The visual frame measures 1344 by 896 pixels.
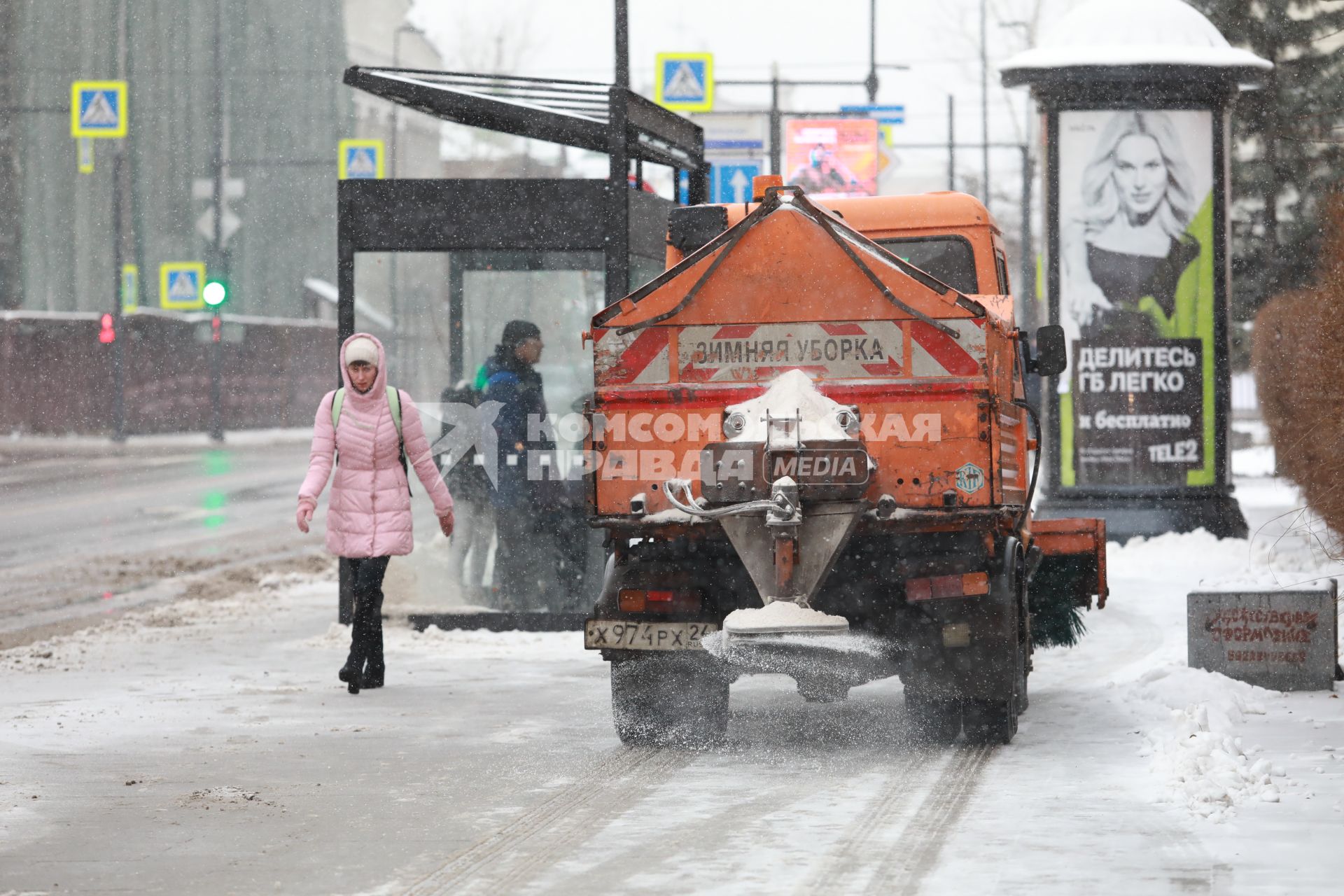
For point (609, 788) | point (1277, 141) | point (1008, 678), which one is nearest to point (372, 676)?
point (609, 788)

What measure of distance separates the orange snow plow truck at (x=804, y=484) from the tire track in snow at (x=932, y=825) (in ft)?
1.04

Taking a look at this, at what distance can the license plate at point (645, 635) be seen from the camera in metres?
8.26

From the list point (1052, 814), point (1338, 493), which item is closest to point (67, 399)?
point (1338, 493)

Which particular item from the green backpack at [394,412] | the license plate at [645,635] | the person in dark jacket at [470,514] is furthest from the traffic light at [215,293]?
the license plate at [645,635]

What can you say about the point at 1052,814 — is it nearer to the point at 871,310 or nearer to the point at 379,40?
the point at 871,310

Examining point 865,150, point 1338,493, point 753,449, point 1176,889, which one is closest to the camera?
point 1176,889

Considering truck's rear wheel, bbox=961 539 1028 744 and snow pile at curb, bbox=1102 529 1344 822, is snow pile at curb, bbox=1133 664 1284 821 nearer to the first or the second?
snow pile at curb, bbox=1102 529 1344 822

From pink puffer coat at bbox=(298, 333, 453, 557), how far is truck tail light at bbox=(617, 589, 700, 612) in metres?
2.50

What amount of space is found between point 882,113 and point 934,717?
86.1 ft

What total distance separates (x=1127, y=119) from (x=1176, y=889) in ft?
46.7

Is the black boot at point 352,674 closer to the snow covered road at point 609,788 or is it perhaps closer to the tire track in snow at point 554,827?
the snow covered road at point 609,788

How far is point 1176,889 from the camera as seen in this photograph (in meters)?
5.64

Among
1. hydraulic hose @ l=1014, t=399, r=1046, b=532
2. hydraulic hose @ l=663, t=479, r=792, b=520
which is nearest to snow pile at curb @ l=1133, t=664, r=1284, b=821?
hydraulic hose @ l=1014, t=399, r=1046, b=532

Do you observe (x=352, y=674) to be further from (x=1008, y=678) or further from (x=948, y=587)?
(x=1008, y=678)
